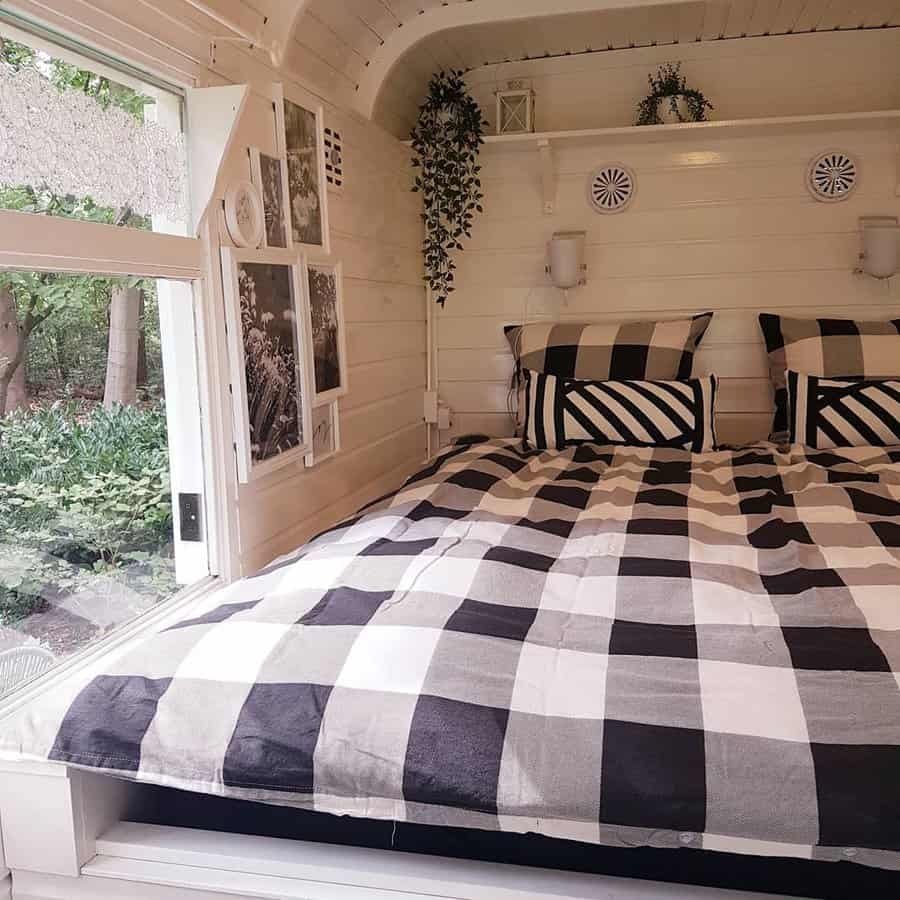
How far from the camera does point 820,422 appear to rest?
102 inches

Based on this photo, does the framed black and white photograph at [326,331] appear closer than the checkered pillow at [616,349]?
Yes

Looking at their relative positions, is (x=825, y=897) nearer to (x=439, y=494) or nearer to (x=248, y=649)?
(x=248, y=649)

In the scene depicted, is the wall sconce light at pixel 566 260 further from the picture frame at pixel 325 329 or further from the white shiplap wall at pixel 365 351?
the picture frame at pixel 325 329

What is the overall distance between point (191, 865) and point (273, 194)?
1.43 meters

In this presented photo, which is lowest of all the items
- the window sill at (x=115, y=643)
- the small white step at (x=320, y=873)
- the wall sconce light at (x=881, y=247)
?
the small white step at (x=320, y=873)

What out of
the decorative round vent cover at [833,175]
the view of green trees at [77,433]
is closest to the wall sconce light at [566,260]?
the decorative round vent cover at [833,175]

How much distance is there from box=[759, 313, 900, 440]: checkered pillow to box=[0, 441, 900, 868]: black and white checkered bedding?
51.3 inches

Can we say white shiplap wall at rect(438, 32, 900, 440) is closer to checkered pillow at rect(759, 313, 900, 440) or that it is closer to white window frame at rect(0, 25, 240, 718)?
checkered pillow at rect(759, 313, 900, 440)

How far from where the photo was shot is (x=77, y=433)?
1.44m

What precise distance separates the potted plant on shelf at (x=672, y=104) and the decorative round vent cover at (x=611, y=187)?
Result: 0.18 meters

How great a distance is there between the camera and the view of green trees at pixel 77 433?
128 cm

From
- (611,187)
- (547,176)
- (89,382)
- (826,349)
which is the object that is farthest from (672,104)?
(89,382)

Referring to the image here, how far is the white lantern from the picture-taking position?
3.10 meters

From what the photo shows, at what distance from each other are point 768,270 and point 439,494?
174 cm
